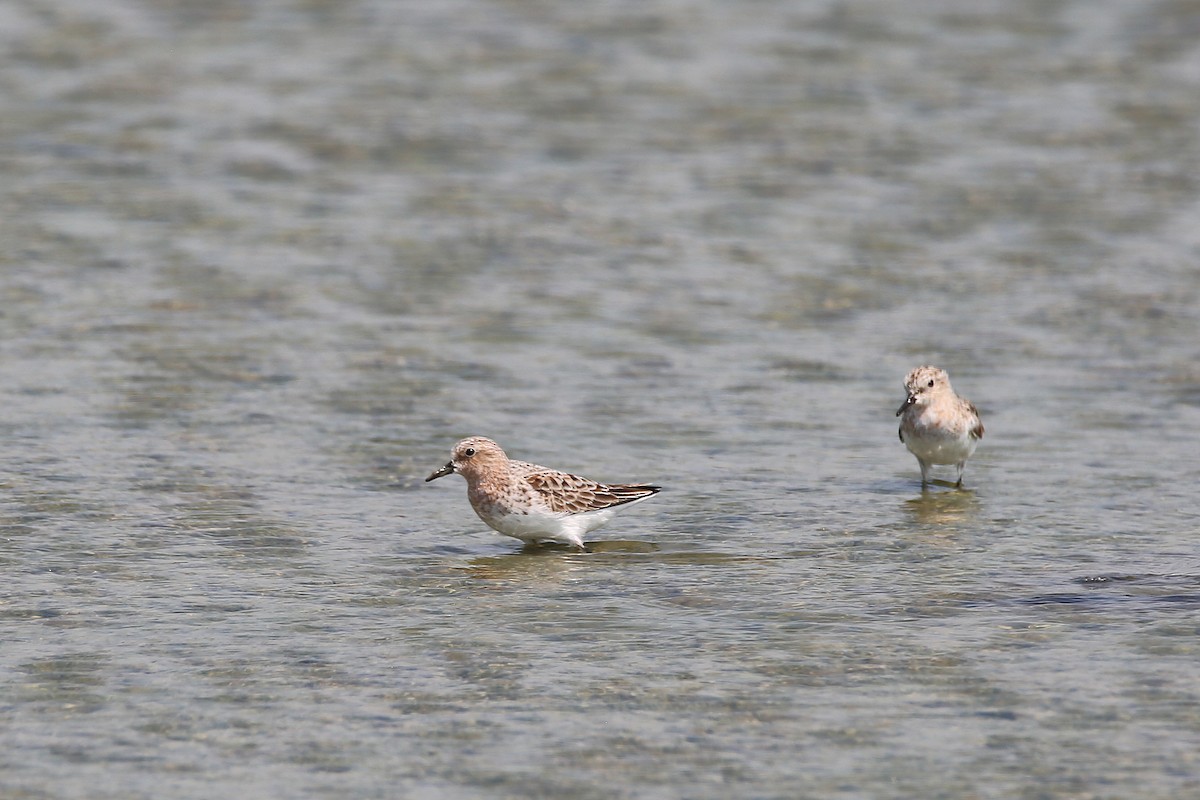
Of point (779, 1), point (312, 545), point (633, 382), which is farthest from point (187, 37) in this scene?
point (312, 545)

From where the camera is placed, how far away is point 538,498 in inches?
551

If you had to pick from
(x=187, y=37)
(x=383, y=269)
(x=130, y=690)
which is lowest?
(x=130, y=690)

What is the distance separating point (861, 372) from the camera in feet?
62.6

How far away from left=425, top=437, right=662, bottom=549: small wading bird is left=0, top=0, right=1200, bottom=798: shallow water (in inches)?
13.4

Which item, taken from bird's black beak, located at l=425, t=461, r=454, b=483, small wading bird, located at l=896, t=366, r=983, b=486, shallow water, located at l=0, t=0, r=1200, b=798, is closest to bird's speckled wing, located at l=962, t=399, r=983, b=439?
small wading bird, located at l=896, t=366, r=983, b=486

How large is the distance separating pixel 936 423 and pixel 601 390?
3.82 meters

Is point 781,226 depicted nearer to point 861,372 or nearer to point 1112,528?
point 861,372

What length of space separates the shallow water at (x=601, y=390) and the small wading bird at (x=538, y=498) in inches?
13.4

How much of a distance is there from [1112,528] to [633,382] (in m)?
5.55

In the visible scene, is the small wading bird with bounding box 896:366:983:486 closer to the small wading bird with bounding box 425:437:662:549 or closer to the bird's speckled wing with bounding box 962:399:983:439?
the bird's speckled wing with bounding box 962:399:983:439

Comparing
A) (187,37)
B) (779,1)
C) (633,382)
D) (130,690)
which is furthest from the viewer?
(779,1)

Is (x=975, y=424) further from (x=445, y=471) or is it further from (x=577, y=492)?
(x=445, y=471)

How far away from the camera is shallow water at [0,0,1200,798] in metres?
10.4

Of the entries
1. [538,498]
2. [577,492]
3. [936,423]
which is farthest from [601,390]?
[538,498]
